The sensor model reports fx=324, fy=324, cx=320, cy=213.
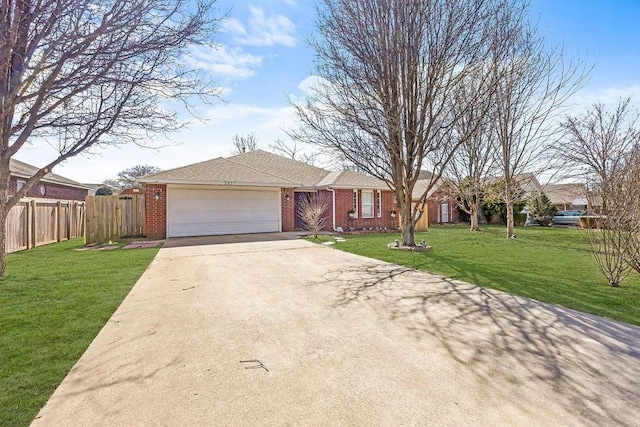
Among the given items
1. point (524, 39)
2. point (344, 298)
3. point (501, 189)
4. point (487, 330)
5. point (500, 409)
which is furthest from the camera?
point (501, 189)

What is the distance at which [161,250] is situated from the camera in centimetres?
1027

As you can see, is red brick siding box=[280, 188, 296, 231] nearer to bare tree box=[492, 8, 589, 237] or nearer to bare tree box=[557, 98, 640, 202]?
bare tree box=[492, 8, 589, 237]

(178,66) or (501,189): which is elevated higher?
(178,66)

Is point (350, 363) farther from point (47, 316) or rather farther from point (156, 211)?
point (156, 211)

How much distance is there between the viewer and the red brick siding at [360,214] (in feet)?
56.3

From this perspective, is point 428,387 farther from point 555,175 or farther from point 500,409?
point 555,175

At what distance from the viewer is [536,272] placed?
6.96 metres

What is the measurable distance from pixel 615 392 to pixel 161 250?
35.0 ft

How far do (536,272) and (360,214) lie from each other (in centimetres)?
1125

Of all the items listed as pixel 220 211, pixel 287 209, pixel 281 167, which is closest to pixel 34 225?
Result: pixel 220 211

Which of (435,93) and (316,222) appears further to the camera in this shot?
(316,222)

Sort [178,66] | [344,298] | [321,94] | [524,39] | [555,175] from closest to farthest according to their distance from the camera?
[344,298]
[178,66]
[321,94]
[524,39]
[555,175]

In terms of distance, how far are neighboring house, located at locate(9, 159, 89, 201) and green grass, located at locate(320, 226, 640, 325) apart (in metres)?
15.5

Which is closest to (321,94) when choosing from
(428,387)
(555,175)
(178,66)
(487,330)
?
(178,66)
